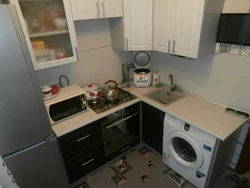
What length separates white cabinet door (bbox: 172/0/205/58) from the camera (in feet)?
5.07

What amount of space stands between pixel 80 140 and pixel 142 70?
1.24 m

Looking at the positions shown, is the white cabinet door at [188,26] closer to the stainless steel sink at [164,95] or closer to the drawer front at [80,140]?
the stainless steel sink at [164,95]

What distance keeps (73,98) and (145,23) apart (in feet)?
3.77

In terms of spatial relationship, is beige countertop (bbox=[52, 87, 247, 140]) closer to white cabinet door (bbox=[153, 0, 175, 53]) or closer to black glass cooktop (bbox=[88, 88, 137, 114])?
black glass cooktop (bbox=[88, 88, 137, 114])

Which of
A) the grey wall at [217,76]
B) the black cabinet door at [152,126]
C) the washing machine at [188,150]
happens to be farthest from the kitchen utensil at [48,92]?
the grey wall at [217,76]

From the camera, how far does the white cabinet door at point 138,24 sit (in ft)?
6.25

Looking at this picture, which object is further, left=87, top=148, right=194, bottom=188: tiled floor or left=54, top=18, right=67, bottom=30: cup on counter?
left=87, top=148, right=194, bottom=188: tiled floor

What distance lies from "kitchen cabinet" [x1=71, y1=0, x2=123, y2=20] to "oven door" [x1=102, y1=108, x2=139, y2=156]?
3.46 ft

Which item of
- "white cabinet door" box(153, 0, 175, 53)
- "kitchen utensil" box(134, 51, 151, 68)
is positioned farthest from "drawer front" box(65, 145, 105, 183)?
"white cabinet door" box(153, 0, 175, 53)

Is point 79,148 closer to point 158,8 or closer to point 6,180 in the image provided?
point 6,180

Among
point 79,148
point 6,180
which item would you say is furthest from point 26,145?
point 79,148

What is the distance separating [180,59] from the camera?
217cm

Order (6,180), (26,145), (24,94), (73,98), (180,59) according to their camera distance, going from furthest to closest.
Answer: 1. (180,59)
2. (73,98)
3. (26,145)
4. (24,94)
5. (6,180)

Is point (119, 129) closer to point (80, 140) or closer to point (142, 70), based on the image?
point (80, 140)
